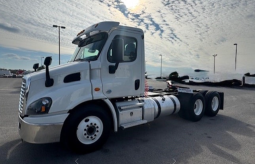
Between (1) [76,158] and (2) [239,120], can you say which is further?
(2) [239,120]

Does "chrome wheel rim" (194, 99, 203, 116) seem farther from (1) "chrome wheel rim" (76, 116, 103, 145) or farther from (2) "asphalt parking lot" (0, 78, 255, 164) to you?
(1) "chrome wheel rim" (76, 116, 103, 145)

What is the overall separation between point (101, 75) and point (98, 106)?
0.74 meters

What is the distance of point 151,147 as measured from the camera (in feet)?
13.8

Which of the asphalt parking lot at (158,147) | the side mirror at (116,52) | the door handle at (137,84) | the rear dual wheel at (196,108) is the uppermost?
the side mirror at (116,52)

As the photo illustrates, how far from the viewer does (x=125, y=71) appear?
14.7 ft

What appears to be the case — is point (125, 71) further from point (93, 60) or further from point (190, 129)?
point (190, 129)

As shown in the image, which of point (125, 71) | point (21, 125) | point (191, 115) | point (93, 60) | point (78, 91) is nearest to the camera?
point (21, 125)

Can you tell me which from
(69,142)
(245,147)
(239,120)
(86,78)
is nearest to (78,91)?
(86,78)

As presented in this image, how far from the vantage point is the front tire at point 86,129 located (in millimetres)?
3654

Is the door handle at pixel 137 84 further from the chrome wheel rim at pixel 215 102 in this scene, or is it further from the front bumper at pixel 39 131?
the chrome wheel rim at pixel 215 102

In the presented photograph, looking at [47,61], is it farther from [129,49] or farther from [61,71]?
[129,49]

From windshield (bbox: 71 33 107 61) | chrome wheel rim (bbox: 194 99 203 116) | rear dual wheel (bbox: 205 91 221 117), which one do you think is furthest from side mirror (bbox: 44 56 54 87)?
rear dual wheel (bbox: 205 91 221 117)

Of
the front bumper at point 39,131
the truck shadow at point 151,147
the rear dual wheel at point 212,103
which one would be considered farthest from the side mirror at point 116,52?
the rear dual wheel at point 212,103

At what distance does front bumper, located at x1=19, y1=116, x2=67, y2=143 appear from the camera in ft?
11.0
